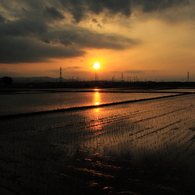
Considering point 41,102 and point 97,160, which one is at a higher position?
point 41,102

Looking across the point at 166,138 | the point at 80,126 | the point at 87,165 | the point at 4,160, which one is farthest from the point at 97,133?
the point at 4,160

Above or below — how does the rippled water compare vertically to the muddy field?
above

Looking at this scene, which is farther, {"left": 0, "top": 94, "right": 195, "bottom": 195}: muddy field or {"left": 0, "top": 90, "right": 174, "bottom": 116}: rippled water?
{"left": 0, "top": 90, "right": 174, "bottom": 116}: rippled water

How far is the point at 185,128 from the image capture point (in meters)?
8.28

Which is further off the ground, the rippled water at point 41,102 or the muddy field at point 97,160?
the rippled water at point 41,102

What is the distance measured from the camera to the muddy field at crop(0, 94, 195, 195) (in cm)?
374

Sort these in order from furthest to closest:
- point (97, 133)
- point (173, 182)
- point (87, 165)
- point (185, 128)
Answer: point (185, 128) < point (97, 133) < point (87, 165) < point (173, 182)

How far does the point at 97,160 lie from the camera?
495 centimetres

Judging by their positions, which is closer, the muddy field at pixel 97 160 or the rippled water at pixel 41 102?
the muddy field at pixel 97 160

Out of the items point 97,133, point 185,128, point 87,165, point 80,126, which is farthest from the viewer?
point 80,126

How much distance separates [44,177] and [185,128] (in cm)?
605

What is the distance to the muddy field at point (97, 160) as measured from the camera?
12.3 feet

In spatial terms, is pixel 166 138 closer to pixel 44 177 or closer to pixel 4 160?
pixel 44 177

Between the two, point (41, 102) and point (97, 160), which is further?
point (41, 102)
